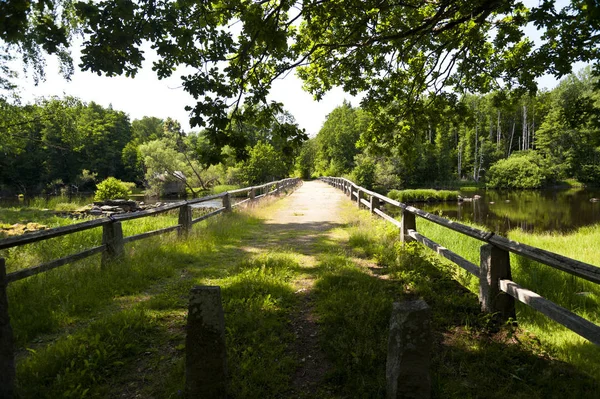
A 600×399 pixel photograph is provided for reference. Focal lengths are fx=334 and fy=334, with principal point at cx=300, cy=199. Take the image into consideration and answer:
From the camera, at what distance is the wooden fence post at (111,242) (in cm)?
574

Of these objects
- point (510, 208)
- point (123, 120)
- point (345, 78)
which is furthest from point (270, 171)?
point (123, 120)

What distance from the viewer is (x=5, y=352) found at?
237cm

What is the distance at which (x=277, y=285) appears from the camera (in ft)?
16.0

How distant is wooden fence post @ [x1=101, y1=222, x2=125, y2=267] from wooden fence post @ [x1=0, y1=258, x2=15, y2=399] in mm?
3440

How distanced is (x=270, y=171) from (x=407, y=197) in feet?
61.5

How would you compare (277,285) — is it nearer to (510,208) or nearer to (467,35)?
(467,35)

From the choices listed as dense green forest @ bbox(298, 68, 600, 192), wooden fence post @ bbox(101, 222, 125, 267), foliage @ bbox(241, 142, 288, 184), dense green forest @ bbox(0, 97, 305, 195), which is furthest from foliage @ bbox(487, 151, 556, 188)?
wooden fence post @ bbox(101, 222, 125, 267)

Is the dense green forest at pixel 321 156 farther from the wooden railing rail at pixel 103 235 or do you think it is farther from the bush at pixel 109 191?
the wooden railing rail at pixel 103 235

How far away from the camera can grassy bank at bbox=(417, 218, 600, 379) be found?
3418mm

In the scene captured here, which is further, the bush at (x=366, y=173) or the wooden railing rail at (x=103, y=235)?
the bush at (x=366, y=173)

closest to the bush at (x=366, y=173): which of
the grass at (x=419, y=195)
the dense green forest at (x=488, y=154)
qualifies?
the dense green forest at (x=488, y=154)

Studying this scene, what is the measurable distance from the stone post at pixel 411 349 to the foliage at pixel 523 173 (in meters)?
60.4

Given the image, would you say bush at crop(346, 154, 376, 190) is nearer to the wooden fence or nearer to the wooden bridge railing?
the wooden fence

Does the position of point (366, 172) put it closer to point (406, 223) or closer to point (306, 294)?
point (406, 223)
